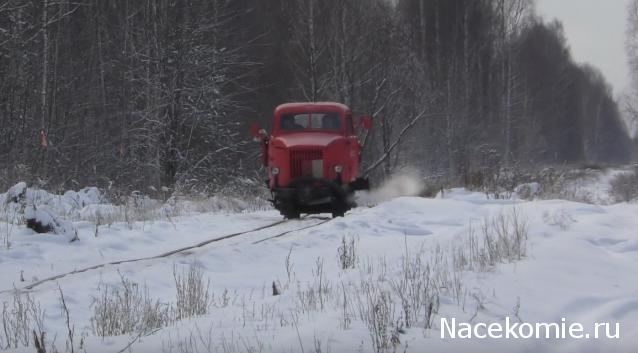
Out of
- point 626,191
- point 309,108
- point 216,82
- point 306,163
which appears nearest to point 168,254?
point 306,163

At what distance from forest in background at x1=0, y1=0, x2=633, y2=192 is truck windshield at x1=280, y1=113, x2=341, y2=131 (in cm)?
420

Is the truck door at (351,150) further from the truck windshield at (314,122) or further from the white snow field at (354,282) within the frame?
the white snow field at (354,282)

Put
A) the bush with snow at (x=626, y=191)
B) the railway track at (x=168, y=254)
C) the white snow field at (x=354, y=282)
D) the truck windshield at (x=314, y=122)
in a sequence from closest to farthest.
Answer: the white snow field at (x=354, y=282), the railway track at (x=168, y=254), the truck windshield at (x=314, y=122), the bush with snow at (x=626, y=191)

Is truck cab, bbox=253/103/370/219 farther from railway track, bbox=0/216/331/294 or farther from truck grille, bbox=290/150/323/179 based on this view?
railway track, bbox=0/216/331/294

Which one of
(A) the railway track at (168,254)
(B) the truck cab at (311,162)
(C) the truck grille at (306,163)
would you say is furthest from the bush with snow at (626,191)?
(A) the railway track at (168,254)

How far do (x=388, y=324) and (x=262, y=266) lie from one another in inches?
A: 149

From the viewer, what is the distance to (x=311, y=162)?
1223cm

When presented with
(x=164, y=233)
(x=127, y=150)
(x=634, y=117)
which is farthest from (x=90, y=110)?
(x=634, y=117)

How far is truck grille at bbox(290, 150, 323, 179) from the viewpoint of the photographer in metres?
12.2

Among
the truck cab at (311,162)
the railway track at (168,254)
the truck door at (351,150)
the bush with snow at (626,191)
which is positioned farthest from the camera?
the bush with snow at (626,191)

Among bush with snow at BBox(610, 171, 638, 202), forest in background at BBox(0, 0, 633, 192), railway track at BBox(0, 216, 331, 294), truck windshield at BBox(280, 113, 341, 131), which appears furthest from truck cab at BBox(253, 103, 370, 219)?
bush with snow at BBox(610, 171, 638, 202)

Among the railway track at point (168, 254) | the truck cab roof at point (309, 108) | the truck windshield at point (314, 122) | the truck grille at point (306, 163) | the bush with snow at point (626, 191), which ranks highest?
the truck cab roof at point (309, 108)

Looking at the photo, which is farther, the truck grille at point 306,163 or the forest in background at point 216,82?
the forest in background at point 216,82

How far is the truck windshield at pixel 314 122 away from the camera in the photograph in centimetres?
1316
